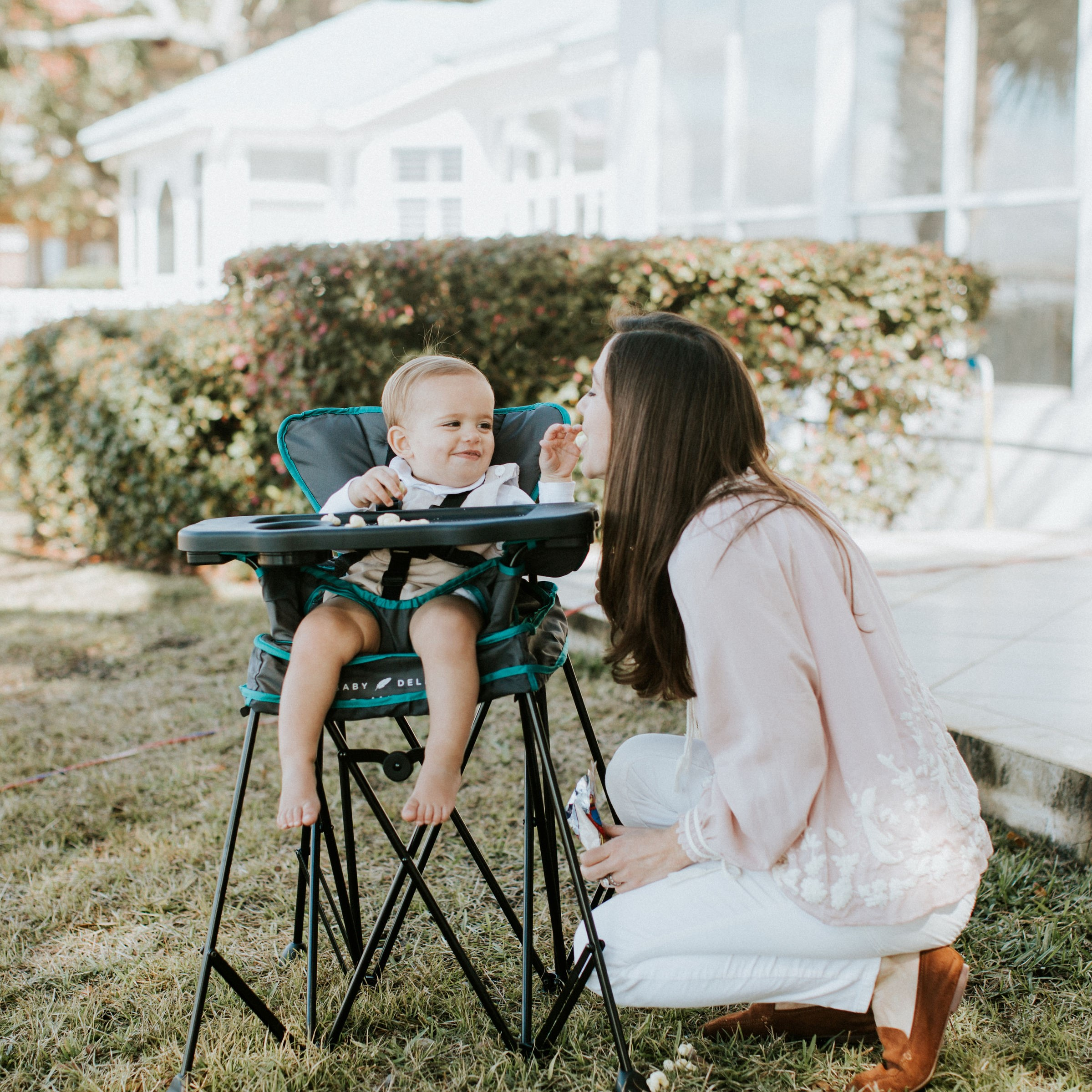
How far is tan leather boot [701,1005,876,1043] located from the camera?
2.02 metres

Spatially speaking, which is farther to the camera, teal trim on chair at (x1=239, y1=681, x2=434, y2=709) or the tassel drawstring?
the tassel drawstring

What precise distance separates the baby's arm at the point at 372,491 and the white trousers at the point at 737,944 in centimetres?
95

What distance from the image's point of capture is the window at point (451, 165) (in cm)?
1294

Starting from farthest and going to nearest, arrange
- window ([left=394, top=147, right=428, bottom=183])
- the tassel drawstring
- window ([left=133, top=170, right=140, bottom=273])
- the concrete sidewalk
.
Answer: window ([left=133, top=170, right=140, bottom=273])
window ([left=394, top=147, right=428, bottom=183])
the concrete sidewalk
the tassel drawstring

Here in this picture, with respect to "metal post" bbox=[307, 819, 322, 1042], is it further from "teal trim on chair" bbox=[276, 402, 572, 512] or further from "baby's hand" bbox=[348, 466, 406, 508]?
"teal trim on chair" bbox=[276, 402, 572, 512]

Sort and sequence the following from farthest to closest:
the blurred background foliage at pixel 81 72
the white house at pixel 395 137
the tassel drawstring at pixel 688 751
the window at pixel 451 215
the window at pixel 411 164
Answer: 1. the blurred background foliage at pixel 81 72
2. the window at pixel 411 164
3. the window at pixel 451 215
4. the white house at pixel 395 137
5. the tassel drawstring at pixel 688 751

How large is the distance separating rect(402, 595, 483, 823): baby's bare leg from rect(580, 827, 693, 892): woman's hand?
10.7 inches

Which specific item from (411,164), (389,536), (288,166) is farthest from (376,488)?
(288,166)

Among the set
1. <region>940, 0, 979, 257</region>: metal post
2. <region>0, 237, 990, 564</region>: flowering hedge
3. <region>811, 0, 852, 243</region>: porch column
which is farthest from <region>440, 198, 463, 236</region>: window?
<region>940, 0, 979, 257</region>: metal post

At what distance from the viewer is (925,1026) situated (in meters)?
1.81

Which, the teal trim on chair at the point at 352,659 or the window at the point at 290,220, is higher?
the window at the point at 290,220

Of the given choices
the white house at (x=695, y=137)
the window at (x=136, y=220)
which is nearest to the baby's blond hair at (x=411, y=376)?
the white house at (x=695, y=137)

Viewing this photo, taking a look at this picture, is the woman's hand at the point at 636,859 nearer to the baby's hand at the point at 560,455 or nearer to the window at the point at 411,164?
the baby's hand at the point at 560,455

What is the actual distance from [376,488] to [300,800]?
691mm
